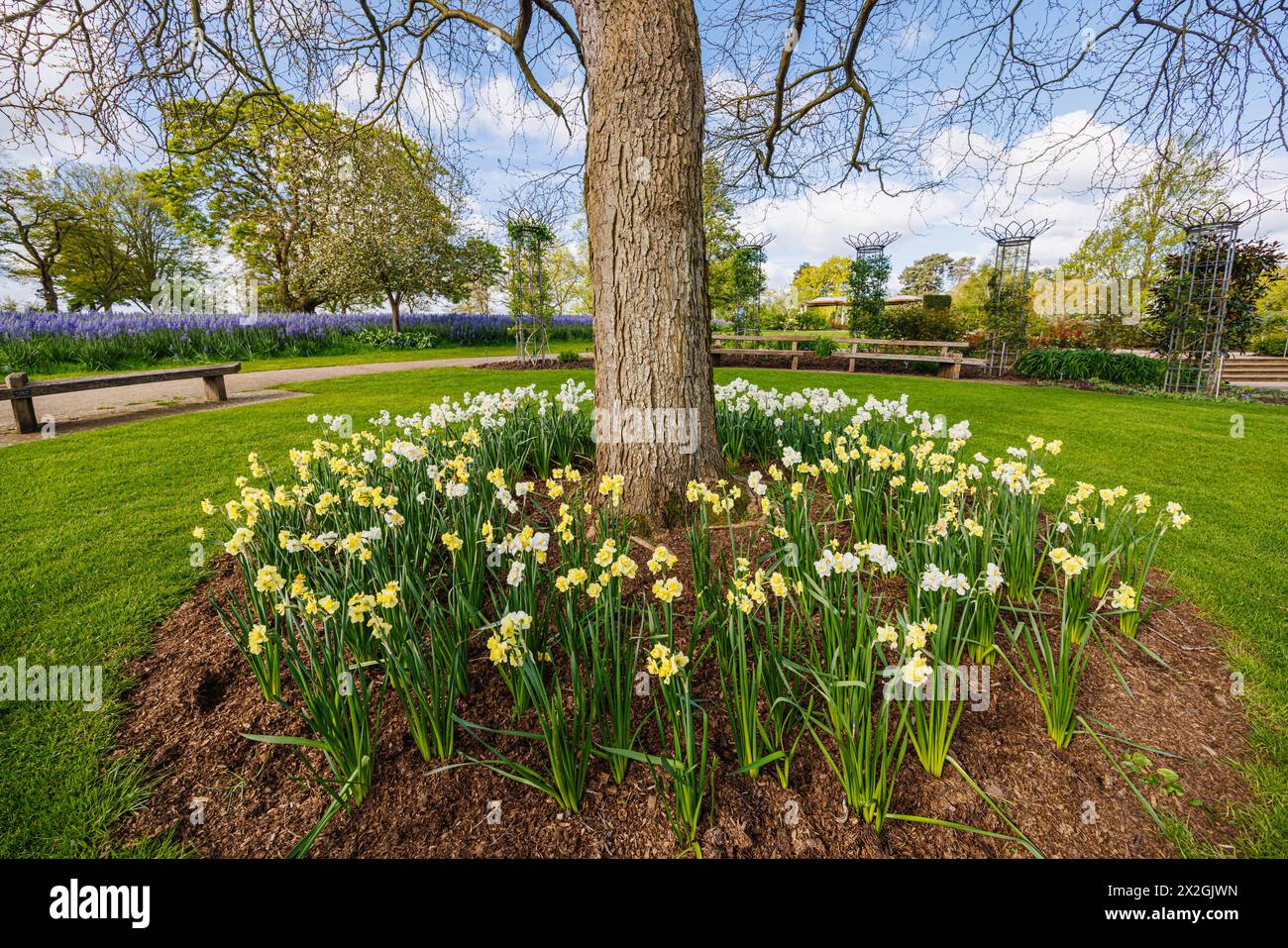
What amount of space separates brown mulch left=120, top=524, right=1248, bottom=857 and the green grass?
0.13 m

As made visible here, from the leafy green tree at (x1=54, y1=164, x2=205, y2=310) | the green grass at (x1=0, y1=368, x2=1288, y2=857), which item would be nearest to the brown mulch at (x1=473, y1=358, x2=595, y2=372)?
the green grass at (x1=0, y1=368, x2=1288, y2=857)

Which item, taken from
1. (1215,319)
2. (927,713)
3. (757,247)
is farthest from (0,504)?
(1215,319)

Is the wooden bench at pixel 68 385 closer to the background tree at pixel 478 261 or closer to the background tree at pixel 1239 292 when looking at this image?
the background tree at pixel 478 261

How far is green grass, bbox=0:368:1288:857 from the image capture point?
1.81 metres

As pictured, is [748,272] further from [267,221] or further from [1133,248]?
[267,221]

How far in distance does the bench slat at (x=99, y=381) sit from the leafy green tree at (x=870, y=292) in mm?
15437

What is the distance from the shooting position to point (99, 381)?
7.48m

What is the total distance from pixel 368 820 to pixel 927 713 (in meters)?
1.81

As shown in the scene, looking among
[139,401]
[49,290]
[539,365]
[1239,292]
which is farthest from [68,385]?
[49,290]

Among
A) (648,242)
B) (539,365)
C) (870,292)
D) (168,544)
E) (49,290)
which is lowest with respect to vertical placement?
(168,544)

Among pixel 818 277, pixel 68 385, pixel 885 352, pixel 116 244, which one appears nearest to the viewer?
pixel 68 385

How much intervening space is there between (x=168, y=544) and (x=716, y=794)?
12.8 feet

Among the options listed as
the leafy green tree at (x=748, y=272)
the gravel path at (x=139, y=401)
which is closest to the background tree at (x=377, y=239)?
the gravel path at (x=139, y=401)

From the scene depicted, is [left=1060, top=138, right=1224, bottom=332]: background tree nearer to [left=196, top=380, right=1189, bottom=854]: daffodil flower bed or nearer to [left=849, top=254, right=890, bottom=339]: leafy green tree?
[left=849, top=254, right=890, bottom=339]: leafy green tree
